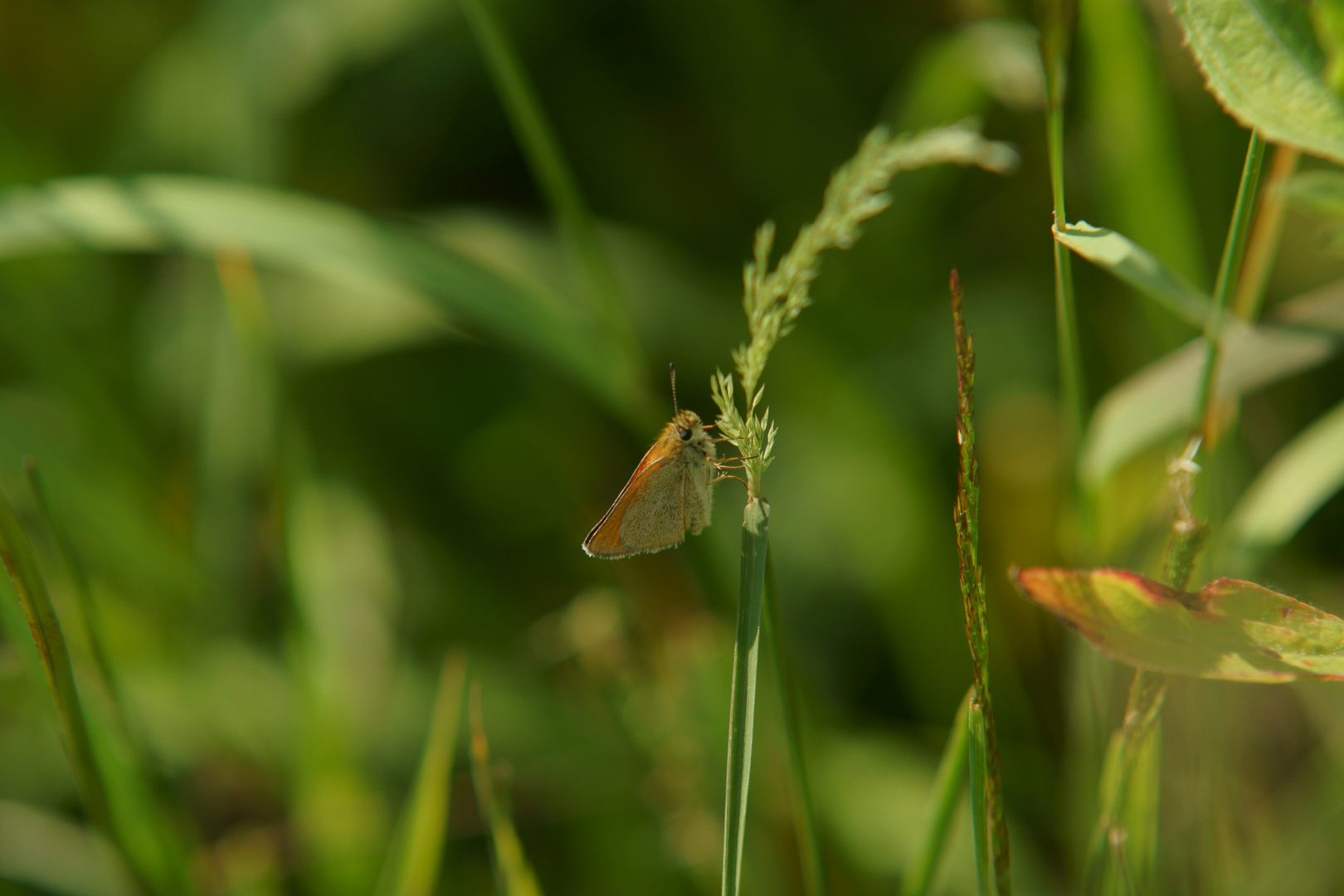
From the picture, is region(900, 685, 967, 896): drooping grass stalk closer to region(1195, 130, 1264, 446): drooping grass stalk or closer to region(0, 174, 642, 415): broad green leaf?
region(1195, 130, 1264, 446): drooping grass stalk

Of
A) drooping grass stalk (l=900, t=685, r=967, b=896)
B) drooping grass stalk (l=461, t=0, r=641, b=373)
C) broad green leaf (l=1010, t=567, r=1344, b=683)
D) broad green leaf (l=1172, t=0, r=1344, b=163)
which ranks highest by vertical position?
drooping grass stalk (l=461, t=0, r=641, b=373)

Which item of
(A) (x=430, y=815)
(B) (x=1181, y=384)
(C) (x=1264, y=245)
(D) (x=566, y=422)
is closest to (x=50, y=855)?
(A) (x=430, y=815)

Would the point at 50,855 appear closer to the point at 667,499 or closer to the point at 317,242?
the point at 317,242

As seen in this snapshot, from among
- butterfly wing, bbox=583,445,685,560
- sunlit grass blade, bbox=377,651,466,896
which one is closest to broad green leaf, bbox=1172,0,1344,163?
butterfly wing, bbox=583,445,685,560

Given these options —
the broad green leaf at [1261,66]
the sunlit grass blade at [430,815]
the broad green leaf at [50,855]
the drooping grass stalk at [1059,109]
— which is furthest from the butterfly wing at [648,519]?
the broad green leaf at [50,855]

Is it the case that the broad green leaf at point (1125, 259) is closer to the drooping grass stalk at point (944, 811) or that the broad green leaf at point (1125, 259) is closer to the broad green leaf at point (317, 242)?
the drooping grass stalk at point (944, 811)

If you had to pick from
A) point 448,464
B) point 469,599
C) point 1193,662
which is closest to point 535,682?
point 469,599
